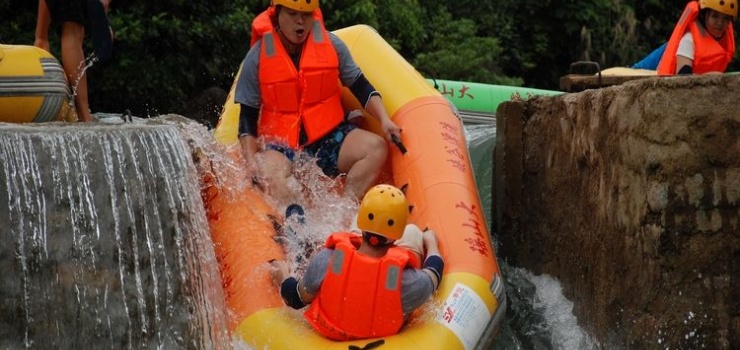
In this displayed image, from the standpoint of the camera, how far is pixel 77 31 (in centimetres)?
664

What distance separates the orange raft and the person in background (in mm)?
746

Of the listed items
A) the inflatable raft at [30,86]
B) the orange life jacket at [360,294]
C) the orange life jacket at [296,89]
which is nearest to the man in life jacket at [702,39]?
the orange life jacket at [296,89]

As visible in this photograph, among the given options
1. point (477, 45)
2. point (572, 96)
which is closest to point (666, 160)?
point (572, 96)

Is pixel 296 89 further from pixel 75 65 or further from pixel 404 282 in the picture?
pixel 404 282

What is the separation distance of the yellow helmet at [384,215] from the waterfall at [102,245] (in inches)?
33.2

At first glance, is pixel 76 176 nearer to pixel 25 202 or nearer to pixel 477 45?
pixel 25 202

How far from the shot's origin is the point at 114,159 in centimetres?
536

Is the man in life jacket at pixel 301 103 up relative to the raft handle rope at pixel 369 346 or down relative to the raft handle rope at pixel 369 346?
up

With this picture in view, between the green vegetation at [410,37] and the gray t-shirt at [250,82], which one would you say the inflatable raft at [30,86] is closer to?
the gray t-shirt at [250,82]

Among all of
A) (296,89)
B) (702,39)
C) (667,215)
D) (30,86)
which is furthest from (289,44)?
(702,39)

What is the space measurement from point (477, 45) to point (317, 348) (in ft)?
30.3

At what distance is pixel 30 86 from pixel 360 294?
2.16 m

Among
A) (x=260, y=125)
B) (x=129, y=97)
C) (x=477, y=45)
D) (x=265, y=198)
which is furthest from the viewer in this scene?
(x=477, y=45)

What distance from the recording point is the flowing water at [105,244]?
504 cm
